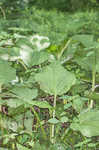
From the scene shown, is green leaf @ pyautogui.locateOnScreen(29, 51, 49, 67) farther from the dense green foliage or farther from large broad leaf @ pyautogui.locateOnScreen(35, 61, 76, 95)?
large broad leaf @ pyautogui.locateOnScreen(35, 61, 76, 95)

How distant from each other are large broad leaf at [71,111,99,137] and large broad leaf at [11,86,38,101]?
0.14m

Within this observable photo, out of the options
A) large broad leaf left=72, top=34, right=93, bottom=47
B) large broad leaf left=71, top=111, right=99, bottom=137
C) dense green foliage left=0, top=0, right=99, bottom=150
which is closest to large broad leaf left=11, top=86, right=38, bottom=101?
dense green foliage left=0, top=0, right=99, bottom=150

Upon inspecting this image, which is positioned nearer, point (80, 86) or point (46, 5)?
point (80, 86)

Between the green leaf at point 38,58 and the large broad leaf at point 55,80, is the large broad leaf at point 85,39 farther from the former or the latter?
the large broad leaf at point 55,80

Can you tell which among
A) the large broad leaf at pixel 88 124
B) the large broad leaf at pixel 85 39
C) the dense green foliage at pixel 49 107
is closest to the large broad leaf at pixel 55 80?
the dense green foliage at pixel 49 107

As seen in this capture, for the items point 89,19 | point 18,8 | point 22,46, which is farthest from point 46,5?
point 22,46

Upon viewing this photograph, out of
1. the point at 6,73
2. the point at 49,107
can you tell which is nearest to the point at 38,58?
the point at 6,73

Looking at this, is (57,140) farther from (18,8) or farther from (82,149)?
(18,8)

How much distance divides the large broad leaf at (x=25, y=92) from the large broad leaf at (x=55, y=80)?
0.03 m

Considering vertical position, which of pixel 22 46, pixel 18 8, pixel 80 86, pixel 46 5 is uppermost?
pixel 46 5

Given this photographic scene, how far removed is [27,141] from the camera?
28.0 inches

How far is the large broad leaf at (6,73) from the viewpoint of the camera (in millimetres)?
740

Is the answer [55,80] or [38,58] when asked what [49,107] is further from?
[38,58]

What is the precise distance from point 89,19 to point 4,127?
387cm
